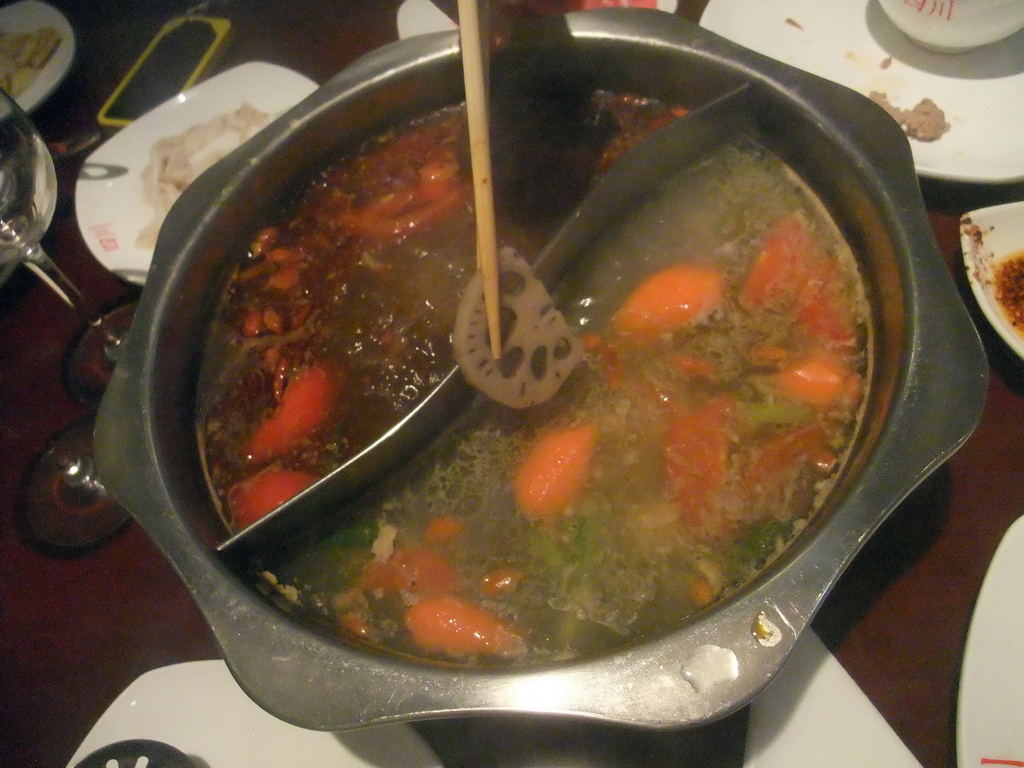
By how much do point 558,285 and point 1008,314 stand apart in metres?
1.32

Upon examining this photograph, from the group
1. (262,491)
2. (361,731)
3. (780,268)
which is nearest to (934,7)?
(780,268)

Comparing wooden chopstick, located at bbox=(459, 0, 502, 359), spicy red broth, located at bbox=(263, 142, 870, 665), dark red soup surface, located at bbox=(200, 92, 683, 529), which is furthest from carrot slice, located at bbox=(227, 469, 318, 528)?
wooden chopstick, located at bbox=(459, 0, 502, 359)

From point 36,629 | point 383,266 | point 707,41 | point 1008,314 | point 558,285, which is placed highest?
point 707,41

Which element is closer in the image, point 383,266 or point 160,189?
point 383,266

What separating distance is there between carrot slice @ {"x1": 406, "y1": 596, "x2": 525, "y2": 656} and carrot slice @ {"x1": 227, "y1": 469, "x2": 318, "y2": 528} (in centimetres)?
44

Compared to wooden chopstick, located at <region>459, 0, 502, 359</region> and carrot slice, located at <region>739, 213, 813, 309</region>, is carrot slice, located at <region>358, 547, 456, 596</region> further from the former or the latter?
carrot slice, located at <region>739, 213, 813, 309</region>

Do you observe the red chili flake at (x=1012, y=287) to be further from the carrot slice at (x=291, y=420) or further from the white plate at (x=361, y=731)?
the carrot slice at (x=291, y=420)

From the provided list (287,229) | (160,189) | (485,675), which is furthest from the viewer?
(160,189)

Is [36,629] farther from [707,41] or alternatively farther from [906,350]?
[707,41]

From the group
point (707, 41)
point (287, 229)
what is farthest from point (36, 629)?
point (707, 41)

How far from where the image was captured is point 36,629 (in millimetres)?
1877

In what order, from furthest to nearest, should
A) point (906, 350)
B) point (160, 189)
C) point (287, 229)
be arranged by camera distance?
1. point (160, 189)
2. point (287, 229)
3. point (906, 350)

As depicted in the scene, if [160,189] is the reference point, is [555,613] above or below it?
below

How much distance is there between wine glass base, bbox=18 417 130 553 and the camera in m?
1.98
